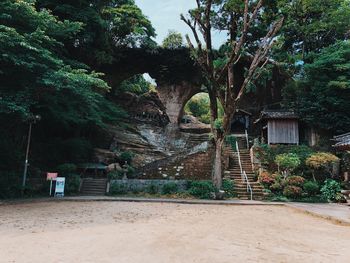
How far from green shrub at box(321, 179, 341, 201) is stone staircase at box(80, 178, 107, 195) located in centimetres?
1216

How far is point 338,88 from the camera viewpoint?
20656 millimetres

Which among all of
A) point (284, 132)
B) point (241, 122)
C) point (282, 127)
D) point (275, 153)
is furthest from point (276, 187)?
point (241, 122)

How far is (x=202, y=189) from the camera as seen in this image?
16.0 metres

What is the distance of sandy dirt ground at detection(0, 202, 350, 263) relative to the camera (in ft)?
16.0

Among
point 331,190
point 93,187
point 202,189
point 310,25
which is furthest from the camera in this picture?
point 310,25

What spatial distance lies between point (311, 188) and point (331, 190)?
1.14 metres

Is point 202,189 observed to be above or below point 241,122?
below

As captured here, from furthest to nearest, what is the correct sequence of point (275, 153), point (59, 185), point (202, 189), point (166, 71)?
point (166, 71) → point (275, 153) → point (202, 189) → point (59, 185)

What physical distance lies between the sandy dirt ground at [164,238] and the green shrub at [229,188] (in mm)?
6234

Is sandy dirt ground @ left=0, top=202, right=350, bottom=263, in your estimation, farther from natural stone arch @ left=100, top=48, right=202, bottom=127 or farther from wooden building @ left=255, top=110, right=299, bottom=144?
natural stone arch @ left=100, top=48, right=202, bottom=127

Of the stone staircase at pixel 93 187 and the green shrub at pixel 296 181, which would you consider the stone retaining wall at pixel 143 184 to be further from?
the green shrub at pixel 296 181

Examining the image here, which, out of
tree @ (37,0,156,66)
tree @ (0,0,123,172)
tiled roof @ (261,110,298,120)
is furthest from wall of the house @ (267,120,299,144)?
tree @ (0,0,123,172)

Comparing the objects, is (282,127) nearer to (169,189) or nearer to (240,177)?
(240,177)

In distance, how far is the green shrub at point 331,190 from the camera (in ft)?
50.3
